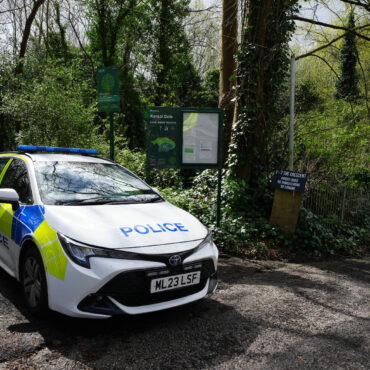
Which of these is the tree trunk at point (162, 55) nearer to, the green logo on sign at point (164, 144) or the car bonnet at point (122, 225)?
the green logo on sign at point (164, 144)

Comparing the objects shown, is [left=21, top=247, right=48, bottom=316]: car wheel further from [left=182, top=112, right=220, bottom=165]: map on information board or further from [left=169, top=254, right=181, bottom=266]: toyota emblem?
[left=182, top=112, right=220, bottom=165]: map on information board

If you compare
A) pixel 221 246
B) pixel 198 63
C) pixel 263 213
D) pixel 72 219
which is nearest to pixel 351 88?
pixel 198 63

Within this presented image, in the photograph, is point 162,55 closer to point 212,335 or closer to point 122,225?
point 122,225

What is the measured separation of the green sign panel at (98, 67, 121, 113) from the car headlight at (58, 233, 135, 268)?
390cm

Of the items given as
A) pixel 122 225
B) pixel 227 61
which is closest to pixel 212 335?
pixel 122 225

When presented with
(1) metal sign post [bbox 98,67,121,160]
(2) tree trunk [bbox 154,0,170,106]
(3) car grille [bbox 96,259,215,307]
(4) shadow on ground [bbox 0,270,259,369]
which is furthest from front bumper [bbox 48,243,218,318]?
(2) tree trunk [bbox 154,0,170,106]

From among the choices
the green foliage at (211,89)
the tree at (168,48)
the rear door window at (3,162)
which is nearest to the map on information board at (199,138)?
the rear door window at (3,162)

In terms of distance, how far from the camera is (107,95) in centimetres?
647

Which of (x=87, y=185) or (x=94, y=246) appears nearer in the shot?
(x=94, y=246)

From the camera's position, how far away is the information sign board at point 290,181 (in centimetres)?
663

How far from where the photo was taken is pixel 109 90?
6.48 m

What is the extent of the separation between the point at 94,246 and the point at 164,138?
377 cm

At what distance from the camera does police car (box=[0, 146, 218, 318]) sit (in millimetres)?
2867

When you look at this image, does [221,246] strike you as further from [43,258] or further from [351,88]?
[351,88]
